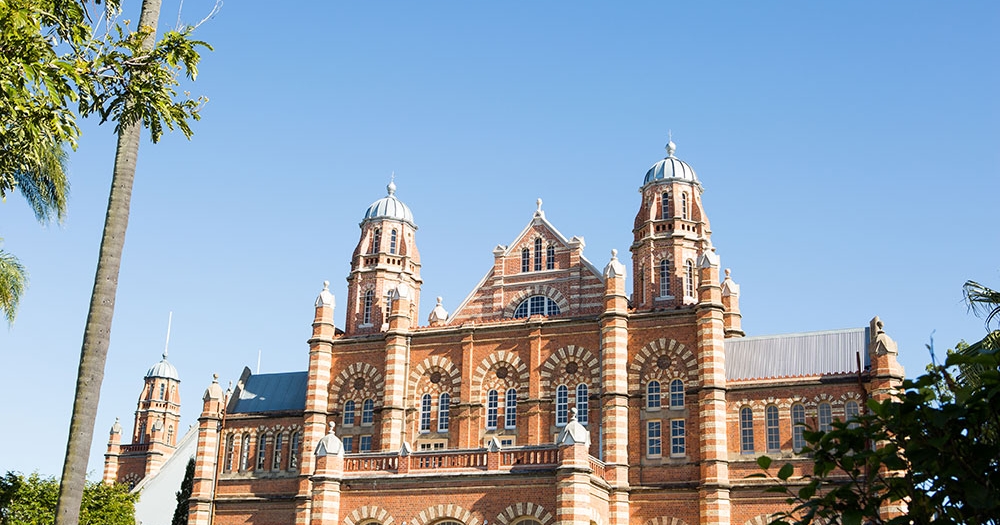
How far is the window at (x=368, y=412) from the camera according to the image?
46344 mm

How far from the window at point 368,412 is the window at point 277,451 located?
4.42 m

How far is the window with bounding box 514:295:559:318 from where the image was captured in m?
45.4

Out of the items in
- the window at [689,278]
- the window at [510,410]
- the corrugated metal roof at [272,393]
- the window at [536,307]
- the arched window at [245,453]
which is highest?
the window at [689,278]

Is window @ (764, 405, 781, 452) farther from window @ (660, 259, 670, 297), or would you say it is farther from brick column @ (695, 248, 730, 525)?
window @ (660, 259, 670, 297)

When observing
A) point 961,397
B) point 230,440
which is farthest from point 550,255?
point 961,397

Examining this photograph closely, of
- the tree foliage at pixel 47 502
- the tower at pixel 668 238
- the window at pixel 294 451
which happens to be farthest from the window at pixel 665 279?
the tree foliage at pixel 47 502

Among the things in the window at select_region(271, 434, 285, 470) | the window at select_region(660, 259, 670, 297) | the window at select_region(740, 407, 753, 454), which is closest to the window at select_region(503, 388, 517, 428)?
the window at select_region(660, 259, 670, 297)

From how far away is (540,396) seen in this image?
43344mm

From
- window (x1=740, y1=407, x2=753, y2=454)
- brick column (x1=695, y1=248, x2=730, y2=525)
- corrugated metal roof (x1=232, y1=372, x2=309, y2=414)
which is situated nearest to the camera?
brick column (x1=695, y1=248, x2=730, y2=525)

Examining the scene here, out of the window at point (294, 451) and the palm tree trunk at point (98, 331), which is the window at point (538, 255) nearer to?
the window at point (294, 451)

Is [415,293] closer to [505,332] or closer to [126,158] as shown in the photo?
[505,332]

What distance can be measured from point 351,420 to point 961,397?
3903 cm

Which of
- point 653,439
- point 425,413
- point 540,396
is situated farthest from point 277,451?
point 653,439

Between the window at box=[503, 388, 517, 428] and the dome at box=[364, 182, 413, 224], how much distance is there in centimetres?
1119
